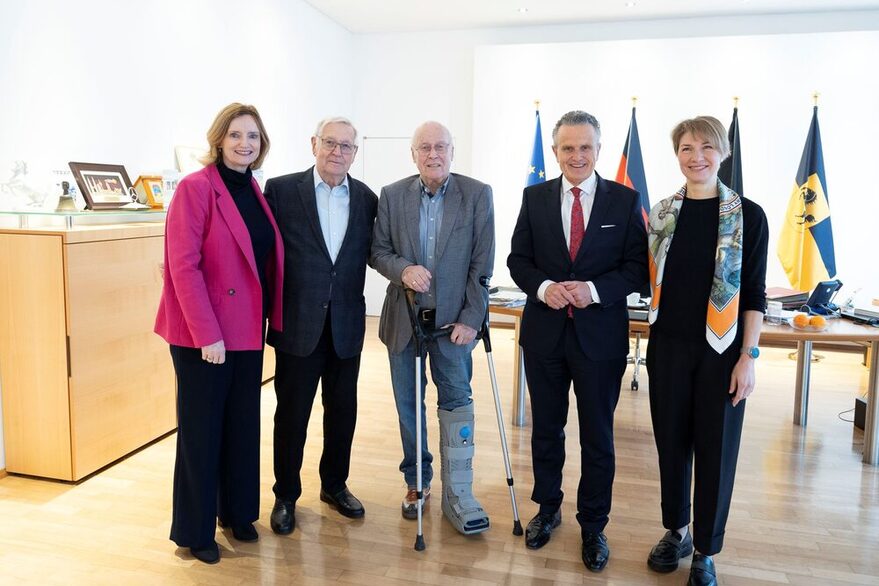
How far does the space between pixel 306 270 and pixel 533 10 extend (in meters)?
5.00

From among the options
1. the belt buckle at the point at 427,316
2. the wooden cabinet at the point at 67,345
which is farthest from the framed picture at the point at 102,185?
the belt buckle at the point at 427,316

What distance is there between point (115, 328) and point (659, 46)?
5.73m

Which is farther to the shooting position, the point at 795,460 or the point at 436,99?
the point at 436,99

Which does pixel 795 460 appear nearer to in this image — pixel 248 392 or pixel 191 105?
pixel 248 392

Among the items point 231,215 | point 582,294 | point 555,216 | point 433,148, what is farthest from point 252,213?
point 582,294

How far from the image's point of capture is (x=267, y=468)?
3.46 metres

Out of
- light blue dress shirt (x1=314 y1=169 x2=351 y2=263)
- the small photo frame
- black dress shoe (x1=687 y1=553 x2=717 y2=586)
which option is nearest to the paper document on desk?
light blue dress shirt (x1=314 y1=169 x2=351 y2=263)

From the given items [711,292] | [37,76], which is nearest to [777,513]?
[711,292]

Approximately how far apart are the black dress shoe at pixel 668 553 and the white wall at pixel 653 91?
4912 mm

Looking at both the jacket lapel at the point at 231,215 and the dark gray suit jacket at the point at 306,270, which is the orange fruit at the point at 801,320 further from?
the jacket lapel at the point at 231,215

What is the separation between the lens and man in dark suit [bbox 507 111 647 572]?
240 cm

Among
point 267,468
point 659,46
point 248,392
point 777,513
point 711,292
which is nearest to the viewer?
point 711,292

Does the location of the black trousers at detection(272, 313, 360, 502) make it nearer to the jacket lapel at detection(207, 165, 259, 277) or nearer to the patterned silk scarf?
the jacket lapel at detection(207, 165, 259, 277)

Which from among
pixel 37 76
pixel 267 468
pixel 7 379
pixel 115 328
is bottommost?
pixel 267 468
